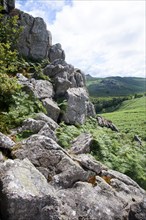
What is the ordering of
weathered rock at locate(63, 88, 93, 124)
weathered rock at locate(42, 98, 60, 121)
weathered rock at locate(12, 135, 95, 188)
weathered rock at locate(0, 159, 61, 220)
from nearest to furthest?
weathered rock at locate(0, 159, 61, 220) → weathered rock at locate(12, 135, 95, 188) → weathered rock at locate(42, 98, 60, 121) → weathered rock at locate(63, 88, 93, 124)

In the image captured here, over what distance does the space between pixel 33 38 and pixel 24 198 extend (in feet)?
96.1

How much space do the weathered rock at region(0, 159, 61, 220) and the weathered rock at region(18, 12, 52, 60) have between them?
1036 inches

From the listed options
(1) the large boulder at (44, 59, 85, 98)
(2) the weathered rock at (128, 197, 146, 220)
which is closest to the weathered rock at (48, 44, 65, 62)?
(1) the large boulder at (44, 59, 85, 98)

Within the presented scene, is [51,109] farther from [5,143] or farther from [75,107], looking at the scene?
[5,143]

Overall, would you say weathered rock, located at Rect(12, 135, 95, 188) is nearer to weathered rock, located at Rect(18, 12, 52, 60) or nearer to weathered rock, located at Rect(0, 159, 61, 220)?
weathered rock, located at Rect(0, 159, 61, 220)

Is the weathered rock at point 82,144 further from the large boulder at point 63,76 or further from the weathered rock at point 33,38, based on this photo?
the weathered rock at point 33,38

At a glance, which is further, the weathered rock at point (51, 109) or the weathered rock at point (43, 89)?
the weathered rock at point (43, 89)

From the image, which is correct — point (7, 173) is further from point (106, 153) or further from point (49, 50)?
point (49, 50)

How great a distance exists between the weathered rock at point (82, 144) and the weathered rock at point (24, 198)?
6.82 m

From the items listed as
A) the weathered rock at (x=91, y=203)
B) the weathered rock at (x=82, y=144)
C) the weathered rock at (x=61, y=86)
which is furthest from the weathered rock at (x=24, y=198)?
the weathered rock at (x=61, y=86)

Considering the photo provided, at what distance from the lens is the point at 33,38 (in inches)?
1385

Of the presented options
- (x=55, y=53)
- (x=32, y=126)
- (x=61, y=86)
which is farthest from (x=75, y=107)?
(x=55, y=53)

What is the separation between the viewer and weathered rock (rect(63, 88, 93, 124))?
81.4ft

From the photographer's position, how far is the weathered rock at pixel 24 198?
8180mm
